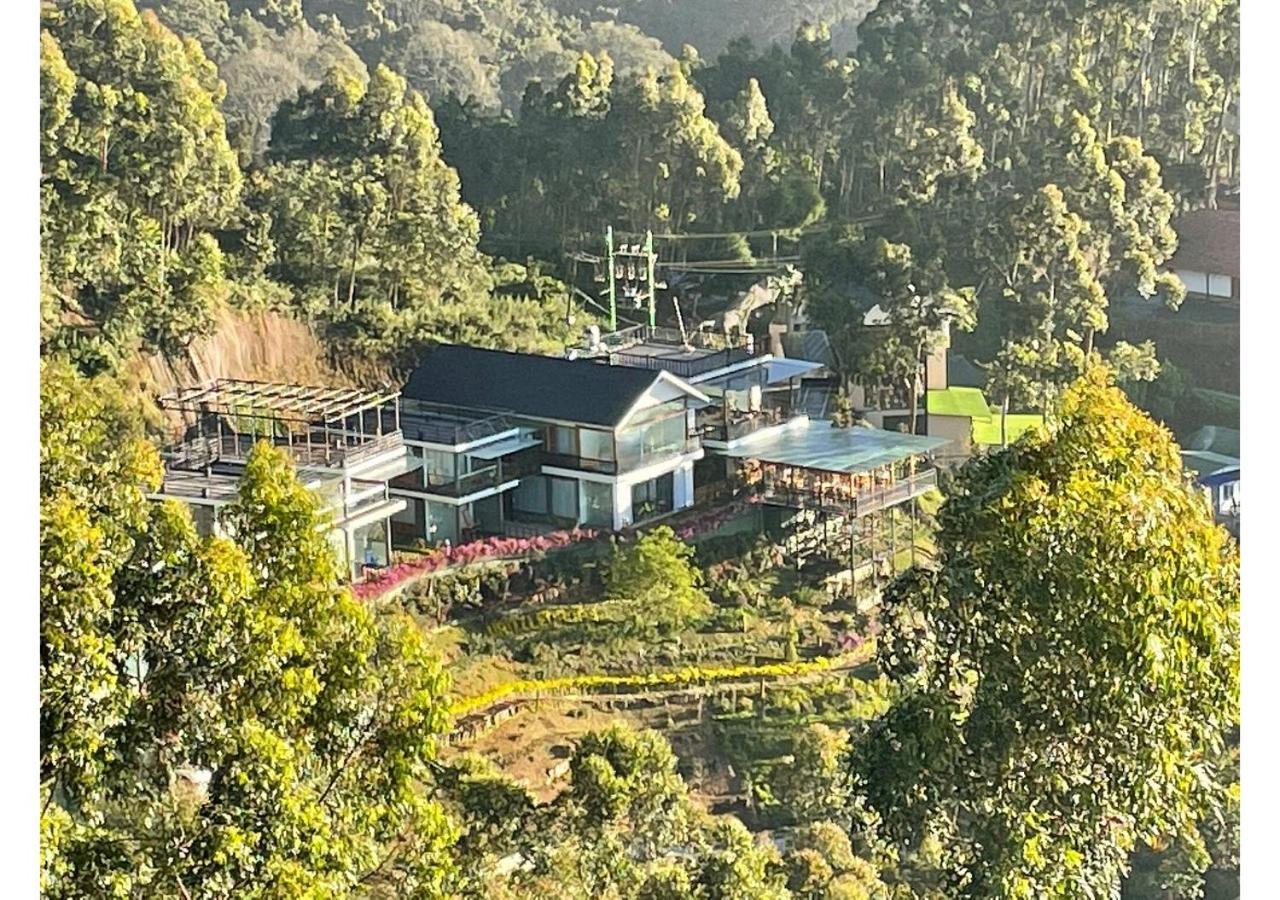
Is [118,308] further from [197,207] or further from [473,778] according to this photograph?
[473,778]

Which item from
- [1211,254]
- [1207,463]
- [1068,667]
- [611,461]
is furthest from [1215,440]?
[611,461]

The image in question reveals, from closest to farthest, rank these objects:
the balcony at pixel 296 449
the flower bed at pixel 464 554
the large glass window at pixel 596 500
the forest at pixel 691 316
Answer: the forest at pixel 691 316 → the balcony at pixel 296 449 → the flower bed at pixel 464 554 → the large glass window at pixel 596 500

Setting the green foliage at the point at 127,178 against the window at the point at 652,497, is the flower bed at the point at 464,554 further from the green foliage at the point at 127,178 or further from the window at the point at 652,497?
the green foliage at the point at 127,178

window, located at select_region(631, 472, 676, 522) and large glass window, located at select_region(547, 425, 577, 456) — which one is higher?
large glass window, located at select_region(547, 425, 577, 456)

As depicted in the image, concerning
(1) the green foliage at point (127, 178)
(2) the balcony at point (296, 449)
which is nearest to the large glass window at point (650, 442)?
(2) the balcony at point (296, 449)

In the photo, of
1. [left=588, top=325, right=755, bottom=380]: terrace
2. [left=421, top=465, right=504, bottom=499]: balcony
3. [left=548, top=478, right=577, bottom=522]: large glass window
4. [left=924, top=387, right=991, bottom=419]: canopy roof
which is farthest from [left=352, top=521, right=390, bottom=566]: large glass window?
[left=924, top=387, right=991, bottom=419]: canopy roof

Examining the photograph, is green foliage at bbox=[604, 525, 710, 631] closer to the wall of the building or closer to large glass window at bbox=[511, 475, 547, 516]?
large glass window at bbox=[511, 475, 547, 516]
